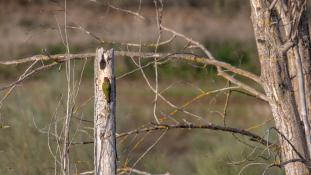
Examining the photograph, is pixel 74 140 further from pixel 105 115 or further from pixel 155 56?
pixel 105 115

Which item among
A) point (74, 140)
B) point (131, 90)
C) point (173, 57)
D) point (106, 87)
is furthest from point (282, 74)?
point (131, 90)

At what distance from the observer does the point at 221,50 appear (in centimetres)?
2509

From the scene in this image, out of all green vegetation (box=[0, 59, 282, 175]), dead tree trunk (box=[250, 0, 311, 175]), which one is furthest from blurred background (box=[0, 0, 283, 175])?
dead tree trunk (box=[250, 0, 311, 175])

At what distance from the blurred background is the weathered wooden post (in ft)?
1.47

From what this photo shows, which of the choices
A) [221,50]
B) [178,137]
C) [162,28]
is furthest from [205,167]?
[221,50]

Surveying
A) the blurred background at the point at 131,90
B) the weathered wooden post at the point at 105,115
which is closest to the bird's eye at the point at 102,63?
the weathered wooden post at the point at 105,115

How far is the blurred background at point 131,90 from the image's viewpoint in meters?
6.11

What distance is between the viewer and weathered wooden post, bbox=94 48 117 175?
4.34 meters

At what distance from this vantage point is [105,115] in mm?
4371

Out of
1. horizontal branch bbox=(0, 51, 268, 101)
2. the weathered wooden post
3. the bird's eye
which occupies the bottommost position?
the weathered wooden post

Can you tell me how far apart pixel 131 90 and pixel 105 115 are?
1918 cm

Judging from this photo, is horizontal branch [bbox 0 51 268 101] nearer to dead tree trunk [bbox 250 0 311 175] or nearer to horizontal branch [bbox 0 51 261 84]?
horizontal branch [bbox 0 51 261 84]

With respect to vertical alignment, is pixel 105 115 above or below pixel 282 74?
below

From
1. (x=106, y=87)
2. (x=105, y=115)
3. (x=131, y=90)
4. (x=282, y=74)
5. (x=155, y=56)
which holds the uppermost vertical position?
(x=131, y=90)
